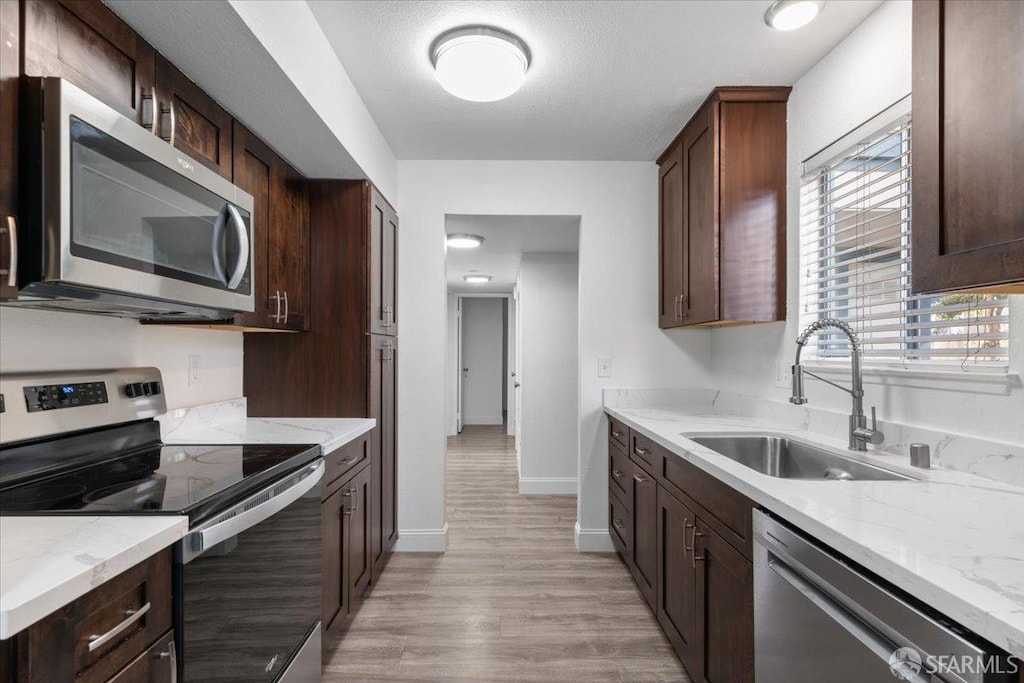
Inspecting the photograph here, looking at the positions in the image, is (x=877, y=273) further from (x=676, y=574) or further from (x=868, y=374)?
(x=676, y=574)

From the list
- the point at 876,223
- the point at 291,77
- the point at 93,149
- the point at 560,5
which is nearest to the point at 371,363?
the point at 291,77

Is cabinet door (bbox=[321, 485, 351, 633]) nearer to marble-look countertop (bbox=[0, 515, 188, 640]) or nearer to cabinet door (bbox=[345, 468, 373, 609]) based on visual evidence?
cabinet door (bbox=[345, 468, 373, 609])

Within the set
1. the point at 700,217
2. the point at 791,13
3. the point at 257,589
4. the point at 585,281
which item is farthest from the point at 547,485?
the point at 791,13

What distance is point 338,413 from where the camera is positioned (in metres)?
2.50

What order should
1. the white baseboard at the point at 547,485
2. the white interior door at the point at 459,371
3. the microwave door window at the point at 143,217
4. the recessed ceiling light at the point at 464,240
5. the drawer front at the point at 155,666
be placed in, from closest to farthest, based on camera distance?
the drawer front at the point at 155,666
the microwave door window at the point at 143,217
the recessed ceiling light at the point at 464,240
the white baseboard at the point at 547,485
the white interior door at the point at 459,371

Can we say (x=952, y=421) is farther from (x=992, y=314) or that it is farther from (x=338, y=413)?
(x=338, y=413)

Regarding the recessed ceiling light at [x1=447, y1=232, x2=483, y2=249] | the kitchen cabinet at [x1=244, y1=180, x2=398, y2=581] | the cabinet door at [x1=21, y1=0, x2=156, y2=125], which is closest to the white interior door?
the recessed ceiling light at [x1=447, y1=232, x2=483, y2=249]

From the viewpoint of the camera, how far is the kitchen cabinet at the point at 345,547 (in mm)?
1915

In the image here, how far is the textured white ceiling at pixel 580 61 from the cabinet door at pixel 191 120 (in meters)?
0.51

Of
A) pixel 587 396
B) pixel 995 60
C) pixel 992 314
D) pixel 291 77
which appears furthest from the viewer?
pixel 587 396

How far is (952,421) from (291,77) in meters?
2.26

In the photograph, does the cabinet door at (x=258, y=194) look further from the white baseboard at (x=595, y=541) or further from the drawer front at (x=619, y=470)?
the white baseboard at (x=595, y=541)

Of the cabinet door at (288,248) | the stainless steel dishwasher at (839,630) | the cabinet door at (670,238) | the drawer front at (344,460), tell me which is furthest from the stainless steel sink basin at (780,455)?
the cabinet door at (288,248)

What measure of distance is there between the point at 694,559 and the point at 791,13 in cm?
191
